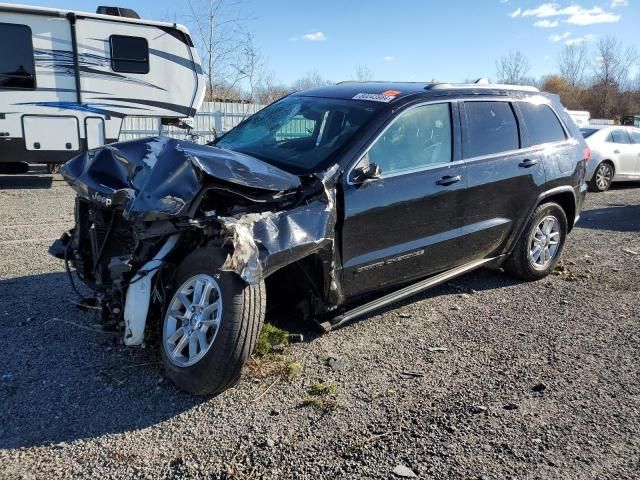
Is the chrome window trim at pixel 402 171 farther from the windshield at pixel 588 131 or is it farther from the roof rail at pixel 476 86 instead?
the windshield at pixel 588 131

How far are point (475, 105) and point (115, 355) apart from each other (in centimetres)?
356

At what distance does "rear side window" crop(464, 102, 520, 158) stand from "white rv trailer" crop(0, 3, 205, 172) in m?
8.78

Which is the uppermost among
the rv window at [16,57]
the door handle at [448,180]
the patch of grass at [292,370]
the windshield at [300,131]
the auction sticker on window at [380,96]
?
the rv window at [16,57]

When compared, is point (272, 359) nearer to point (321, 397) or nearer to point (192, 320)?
point (321, 397)

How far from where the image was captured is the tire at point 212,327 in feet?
10.5

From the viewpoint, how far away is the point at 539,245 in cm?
576

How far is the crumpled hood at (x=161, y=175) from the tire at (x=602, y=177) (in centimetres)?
1150

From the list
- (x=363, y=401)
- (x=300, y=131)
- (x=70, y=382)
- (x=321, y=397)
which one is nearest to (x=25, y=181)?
(x=300, y=131)

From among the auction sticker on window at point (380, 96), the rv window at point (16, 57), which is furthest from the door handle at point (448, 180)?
the rv window at point (16, 57)

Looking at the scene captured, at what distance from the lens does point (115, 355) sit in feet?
12.6

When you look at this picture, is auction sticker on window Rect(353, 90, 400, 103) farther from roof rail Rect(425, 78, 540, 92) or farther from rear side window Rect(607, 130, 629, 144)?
rear side window Rect(607, 130, 629, 144)

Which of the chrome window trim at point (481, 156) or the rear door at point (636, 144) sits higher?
the chrome window trim at point (481, 156)

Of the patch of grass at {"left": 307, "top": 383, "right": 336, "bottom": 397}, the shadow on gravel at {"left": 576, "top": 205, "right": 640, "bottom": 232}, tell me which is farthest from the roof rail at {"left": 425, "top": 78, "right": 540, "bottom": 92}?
the shadow on gravel at {"left": 576, "top": 205, "right": 640, "bottom": 232}

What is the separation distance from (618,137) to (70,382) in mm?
13509
